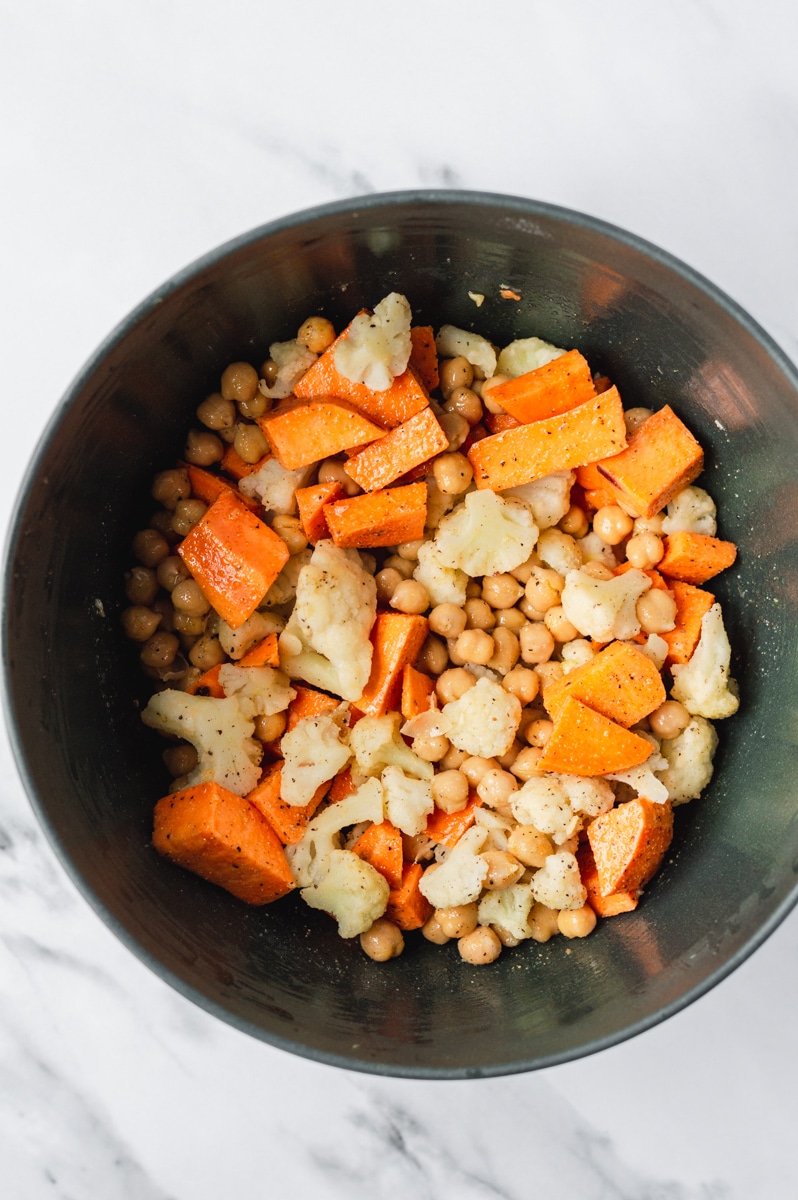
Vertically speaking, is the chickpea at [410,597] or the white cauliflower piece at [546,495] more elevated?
the white cauliflower piece at [546,495]

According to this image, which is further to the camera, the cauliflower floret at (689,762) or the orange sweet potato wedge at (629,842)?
the cauliflower floret at (689,762)

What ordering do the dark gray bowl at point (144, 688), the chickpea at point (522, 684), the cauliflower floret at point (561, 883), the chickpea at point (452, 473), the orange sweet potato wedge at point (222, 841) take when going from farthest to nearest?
the chickpea at point (522, 684)
the chickpea at point (452, 473)
the cauliflower floret at point (561, 883)
the orange sweet potato wedge at point (222, 841)
the dark gray bowl at point (144, 688)

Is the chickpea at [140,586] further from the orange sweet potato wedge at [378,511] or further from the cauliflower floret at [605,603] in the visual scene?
the cauliflower floret at [605,603]

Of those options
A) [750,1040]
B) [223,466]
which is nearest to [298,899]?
[223,466]

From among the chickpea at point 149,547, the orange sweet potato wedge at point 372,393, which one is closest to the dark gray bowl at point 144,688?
the chickpea at point 149,547

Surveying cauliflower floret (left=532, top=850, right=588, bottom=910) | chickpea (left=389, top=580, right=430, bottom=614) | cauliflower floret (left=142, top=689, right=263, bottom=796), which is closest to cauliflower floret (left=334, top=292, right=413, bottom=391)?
chickpea (left=389, top=580, right=430, bottom=614)

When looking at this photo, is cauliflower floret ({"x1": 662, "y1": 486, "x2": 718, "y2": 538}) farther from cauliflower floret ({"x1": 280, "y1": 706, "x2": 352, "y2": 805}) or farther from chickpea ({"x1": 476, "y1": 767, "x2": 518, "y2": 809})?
cauliflower floret ({"x1": 280, "y1": 706, "x2": 352, "y2": 805})
